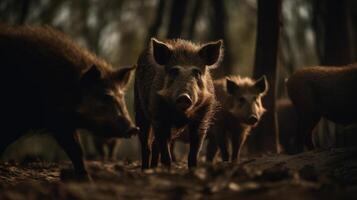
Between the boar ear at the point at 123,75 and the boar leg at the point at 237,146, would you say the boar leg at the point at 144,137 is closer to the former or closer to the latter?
the boar ear at the point at 123,75

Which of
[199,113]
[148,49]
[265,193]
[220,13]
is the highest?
[220,13]

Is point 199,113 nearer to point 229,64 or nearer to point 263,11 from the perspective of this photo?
point 263,11

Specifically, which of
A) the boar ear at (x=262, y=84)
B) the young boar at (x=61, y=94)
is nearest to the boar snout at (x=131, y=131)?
the young boar at (x=61, y=94)

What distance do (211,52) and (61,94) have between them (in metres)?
2.24

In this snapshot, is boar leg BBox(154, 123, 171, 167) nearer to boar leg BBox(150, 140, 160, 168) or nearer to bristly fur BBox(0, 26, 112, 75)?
boar leg BBox(150, 140, 160, 168)

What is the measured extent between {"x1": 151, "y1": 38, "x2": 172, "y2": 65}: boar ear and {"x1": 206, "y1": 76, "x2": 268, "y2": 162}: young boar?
9.62 ft

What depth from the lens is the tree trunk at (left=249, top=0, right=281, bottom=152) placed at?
1077 centimetres

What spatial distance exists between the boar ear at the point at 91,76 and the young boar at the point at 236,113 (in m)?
4.12

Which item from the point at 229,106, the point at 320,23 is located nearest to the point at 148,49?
the point at 229,106

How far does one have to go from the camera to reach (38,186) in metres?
4.82

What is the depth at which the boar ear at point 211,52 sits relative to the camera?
303 inches

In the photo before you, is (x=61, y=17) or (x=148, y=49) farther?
(x=61, y=17)

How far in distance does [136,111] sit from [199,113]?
1.33 meters

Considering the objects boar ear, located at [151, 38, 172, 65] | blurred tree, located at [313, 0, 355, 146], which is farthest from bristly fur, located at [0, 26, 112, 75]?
blurred tree, located at [313, 0, 355, 146]
